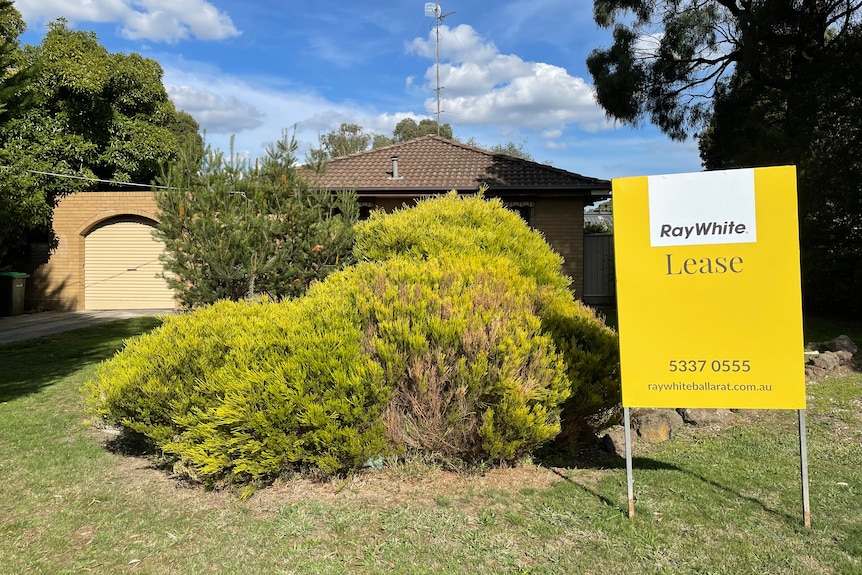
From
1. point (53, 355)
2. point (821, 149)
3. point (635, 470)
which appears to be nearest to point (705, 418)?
point (635, 470)

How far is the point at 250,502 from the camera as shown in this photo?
378 centimetres

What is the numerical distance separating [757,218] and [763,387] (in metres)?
1.07

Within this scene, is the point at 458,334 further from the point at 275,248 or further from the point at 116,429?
the point at 116,429

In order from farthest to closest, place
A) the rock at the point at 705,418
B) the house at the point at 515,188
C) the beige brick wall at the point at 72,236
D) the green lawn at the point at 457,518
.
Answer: the beige brick wall at the point at 72,236
the house at the point at 515,188
the rock at the point at 705,418
the green lawn at the point at 457,518

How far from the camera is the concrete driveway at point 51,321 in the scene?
38.7 ft

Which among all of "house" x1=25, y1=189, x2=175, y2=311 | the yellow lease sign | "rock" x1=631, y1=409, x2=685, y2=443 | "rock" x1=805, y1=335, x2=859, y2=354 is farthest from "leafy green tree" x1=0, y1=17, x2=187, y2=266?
"rock" x1=805, y1=335, x2=859, y2=354

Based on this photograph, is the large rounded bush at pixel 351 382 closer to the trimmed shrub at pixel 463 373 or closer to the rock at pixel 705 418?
the trimmed shrub at pixel 463 373

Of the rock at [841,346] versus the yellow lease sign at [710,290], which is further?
the rock at [841,346]

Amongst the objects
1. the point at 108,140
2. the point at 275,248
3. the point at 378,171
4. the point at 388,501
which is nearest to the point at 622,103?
the point at 378,171

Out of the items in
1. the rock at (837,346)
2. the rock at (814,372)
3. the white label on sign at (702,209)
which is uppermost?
the white label on sign at (702,209)

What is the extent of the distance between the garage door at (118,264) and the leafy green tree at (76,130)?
53.5 inches

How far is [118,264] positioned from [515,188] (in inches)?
453

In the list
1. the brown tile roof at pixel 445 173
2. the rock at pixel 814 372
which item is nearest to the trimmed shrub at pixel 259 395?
the rock at pixel 814 372

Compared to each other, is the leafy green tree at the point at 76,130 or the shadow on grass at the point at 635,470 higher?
the leafy green tree at the point at 76,130
